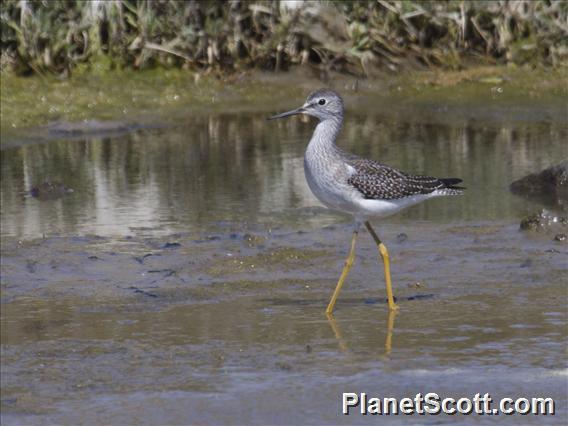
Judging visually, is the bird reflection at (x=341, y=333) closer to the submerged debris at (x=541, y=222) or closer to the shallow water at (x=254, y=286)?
the shallow water at (x=254, y=286)

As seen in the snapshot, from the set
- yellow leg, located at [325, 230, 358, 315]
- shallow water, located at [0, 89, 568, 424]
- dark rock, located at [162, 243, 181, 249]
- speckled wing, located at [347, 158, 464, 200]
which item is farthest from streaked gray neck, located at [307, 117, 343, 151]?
dark rock, located at [162, 243, 181, 249]

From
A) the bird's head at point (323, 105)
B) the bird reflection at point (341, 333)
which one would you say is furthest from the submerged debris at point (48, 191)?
the bird reflection at point (341, 333)

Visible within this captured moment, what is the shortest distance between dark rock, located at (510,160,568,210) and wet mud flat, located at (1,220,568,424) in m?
1.06

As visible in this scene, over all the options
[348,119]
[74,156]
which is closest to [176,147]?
[74,156]

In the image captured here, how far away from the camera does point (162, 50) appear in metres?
16.0

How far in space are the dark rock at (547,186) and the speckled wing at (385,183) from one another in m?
2.40

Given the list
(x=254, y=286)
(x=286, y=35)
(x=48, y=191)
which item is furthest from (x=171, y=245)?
(x=286, y=35)

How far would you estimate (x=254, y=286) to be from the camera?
28.6 ft

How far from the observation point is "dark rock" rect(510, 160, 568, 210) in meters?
11.0

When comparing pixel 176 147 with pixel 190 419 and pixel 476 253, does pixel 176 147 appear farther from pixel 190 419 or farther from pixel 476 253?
pixel 190 419

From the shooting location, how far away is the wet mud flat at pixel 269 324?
21.0ft

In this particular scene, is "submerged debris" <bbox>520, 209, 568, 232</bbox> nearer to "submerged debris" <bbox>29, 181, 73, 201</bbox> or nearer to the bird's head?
the bird's head

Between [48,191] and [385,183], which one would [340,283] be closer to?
[385,183]

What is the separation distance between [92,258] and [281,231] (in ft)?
4.94
